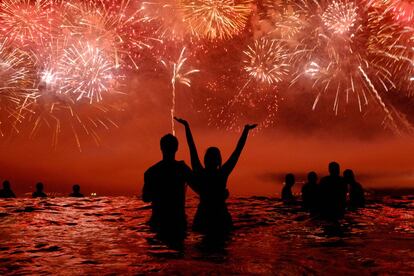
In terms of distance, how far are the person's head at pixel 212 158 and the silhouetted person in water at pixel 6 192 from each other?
15.6 metres

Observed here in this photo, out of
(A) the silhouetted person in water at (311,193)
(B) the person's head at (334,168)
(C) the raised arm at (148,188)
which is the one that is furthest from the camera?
(A) the silhouetted person in water at (311,193)

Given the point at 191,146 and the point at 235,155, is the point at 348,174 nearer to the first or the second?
the point at 235,155

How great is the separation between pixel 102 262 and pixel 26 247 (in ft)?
6.84

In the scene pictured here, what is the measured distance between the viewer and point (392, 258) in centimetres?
684

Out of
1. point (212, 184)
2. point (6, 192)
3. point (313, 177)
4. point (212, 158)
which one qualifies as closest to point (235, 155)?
point (212, 158)

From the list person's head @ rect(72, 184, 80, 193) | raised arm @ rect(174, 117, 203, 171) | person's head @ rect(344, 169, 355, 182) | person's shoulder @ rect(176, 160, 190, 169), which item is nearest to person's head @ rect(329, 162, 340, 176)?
person's head @ rect(344, 169, 355, 182)

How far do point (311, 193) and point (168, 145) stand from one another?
814 centimetres

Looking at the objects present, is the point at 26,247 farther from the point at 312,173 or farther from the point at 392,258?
the point at 312,173

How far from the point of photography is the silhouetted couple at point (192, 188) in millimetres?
7594

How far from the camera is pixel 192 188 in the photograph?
25.9ft

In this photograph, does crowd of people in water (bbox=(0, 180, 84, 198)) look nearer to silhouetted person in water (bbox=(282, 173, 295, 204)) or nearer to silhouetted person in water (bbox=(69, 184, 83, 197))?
silhouetted person in water (bbox=(69, 184, 83, 197))

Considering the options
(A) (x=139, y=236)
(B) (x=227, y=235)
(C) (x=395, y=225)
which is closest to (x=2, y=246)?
(A) (x=139, y=236)

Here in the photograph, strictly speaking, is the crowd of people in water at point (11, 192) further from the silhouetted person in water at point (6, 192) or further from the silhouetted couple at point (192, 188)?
the silhouetted couple at point (192, 188)

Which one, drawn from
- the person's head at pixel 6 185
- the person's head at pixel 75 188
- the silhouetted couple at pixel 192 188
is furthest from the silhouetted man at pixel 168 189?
the person's head at pixel 75 188
